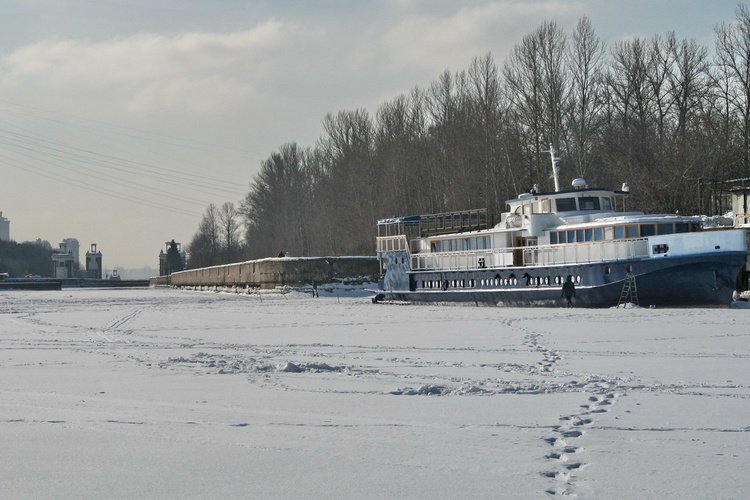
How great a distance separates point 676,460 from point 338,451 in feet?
8.05

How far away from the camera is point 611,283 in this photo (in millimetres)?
28203

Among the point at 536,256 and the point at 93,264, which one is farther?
the point at 93,264

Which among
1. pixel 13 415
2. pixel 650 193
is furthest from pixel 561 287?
pixel 13 415

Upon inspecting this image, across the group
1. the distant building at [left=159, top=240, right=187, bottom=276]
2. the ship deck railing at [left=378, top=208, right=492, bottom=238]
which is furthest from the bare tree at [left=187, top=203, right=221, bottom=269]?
the ship deck railing at [left=378, top=208, right=492, bottom=238]

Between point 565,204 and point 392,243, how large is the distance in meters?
10.1

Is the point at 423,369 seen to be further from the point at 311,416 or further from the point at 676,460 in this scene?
the point at 676,460

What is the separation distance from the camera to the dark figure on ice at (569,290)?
29.0 m

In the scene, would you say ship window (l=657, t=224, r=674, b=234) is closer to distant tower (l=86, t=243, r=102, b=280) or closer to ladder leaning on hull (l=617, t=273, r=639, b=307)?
ladder leaning on hull (l=617, t=273, r=639, b=307)

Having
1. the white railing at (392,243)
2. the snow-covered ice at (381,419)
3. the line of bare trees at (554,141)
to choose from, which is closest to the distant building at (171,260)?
the line of bare trees at (554,141)

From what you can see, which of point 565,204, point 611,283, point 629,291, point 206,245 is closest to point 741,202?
point 565,204

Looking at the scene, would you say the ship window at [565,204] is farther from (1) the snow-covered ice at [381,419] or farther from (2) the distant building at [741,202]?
(1) the snow-covered ice at [381,419]

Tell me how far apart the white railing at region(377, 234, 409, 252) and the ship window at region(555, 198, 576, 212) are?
866 cm

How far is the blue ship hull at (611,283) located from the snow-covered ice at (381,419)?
38.4 feet

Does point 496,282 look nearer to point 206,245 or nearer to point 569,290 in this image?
point 569,290
